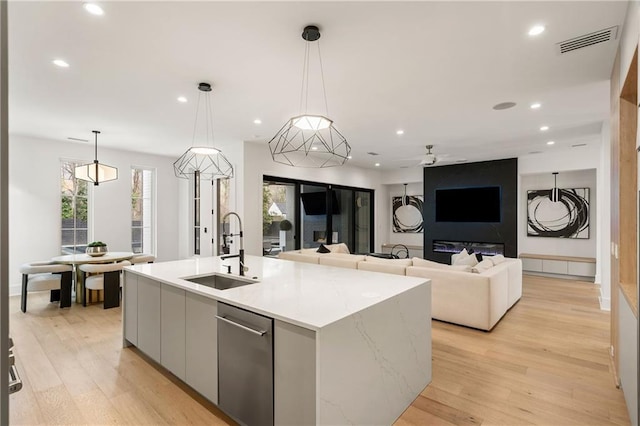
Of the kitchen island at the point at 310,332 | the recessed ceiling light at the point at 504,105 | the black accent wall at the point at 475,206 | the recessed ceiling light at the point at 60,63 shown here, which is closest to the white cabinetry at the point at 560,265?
the black accent wall at the point at 475,206

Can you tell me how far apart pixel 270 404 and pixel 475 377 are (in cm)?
193

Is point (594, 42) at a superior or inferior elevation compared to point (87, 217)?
superior

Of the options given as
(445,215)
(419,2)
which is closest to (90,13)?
(419,2)

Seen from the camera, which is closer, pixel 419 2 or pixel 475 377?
pixel 419 2

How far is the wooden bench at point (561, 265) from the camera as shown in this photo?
265 inches

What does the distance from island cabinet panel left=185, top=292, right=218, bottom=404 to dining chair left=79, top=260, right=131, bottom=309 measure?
3145 mm

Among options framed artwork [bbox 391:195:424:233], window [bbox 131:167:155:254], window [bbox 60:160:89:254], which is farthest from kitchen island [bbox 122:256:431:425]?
framed artwork [bbox 391:195:424:233]

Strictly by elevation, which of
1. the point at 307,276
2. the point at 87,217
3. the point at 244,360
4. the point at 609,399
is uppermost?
the point at 87,217

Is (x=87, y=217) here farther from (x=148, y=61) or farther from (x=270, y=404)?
(x=270, y=404)

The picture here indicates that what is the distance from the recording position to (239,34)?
2.46 metres

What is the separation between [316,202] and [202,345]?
5.90 meters

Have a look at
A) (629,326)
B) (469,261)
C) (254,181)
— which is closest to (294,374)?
(629,326)

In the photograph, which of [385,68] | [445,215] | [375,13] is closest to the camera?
[375,13]

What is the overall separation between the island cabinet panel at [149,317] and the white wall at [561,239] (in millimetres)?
7903
